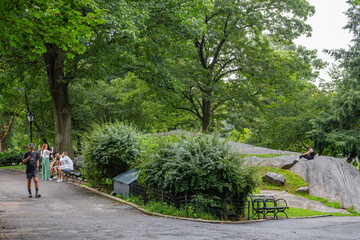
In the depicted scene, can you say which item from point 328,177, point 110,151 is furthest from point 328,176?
point 110,151

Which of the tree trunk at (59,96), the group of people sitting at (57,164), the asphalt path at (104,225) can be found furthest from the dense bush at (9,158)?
the asphalt path at (104,225)

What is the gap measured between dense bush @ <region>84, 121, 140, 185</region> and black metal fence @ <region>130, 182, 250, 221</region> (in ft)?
9.62

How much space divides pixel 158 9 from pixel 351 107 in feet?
47.4

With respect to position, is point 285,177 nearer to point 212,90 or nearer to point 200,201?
point 212,90

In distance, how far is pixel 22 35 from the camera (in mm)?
9211

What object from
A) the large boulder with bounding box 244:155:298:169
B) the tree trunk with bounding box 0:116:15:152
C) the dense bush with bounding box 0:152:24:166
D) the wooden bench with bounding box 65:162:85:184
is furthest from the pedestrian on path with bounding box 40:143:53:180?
the tree trunk with bounding box 0:116:15:152

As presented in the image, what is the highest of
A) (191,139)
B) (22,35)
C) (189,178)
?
(22,35)

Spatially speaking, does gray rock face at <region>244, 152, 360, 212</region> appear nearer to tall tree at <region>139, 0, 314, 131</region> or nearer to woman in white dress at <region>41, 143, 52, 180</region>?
tall tree at <region>139, 0, 314, 131</region>

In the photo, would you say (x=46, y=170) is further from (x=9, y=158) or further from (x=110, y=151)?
(x=9, y=158)

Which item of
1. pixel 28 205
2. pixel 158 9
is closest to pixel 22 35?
pixel 28 205

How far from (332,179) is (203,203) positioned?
1080 centimetres

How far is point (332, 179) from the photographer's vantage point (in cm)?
1948

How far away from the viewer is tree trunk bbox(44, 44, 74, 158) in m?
20.5

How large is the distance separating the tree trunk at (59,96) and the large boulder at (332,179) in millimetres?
13107
